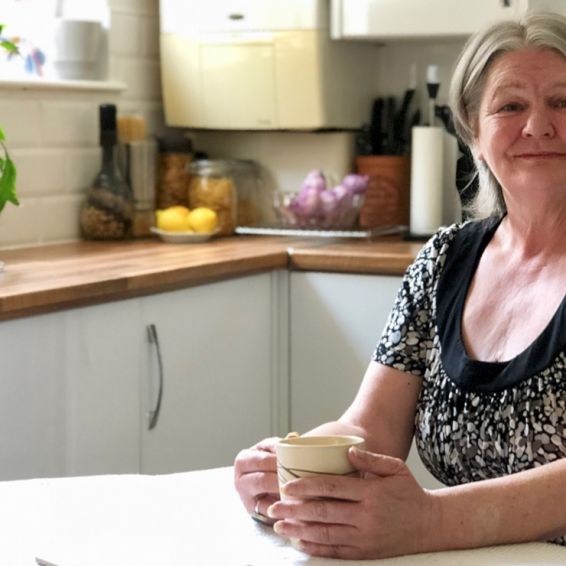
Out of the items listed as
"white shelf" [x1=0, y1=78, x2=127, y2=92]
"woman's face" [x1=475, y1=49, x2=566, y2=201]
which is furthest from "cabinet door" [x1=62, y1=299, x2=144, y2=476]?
"woman's face" [x1=475, y1=49, x2=566, y2=201]

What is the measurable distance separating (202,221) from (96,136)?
39 centimetres

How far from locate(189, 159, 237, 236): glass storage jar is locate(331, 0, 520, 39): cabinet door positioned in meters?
0.50

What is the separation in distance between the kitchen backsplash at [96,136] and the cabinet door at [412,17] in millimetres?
288

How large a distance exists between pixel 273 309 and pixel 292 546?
1.79 metres

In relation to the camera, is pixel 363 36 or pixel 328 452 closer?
pixel 328 452

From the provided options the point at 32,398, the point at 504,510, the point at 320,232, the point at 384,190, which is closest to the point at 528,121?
the point at 504,510

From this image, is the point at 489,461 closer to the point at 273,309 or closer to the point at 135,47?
the point at 273,309

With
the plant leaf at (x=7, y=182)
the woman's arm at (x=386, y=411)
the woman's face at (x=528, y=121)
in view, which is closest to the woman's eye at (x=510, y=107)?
the woman's face at (x=528, y=121)

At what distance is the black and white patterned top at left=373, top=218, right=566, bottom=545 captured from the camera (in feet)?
5.24

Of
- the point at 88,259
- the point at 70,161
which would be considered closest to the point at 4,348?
the point at 88,259

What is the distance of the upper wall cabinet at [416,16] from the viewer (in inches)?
124

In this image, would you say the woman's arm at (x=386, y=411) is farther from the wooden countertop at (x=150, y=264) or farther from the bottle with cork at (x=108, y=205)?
the bottle with cork at (x=108, y=205)

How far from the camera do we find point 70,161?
3346 mm

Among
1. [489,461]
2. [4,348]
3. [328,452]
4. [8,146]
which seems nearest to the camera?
[328,452]
